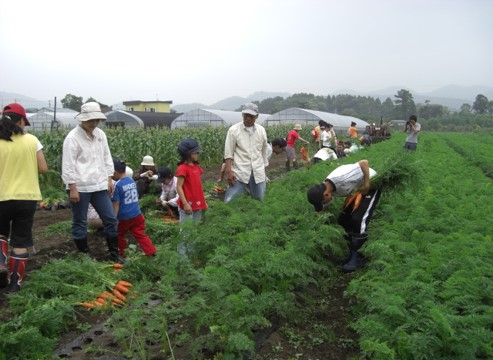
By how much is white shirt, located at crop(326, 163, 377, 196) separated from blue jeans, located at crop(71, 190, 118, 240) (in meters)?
2.68

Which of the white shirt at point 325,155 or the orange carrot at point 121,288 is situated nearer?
the orange carrot at point 121,288

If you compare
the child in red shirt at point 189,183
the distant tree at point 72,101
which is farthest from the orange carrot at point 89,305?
the distant tree at point 72,101

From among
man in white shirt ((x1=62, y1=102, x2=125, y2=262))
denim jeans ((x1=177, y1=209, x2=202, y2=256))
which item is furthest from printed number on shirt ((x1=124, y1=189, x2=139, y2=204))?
denim jeans ((x1=177, y1=209, x2=202, y2=256))

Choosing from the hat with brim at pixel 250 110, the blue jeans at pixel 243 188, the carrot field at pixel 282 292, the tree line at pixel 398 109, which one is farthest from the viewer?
the tree line at pixel 398 109

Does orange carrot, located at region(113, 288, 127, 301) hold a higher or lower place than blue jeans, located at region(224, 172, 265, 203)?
lower

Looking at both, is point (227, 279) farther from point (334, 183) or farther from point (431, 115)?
point (431, 115)

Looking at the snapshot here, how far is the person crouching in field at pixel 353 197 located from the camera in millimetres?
5426

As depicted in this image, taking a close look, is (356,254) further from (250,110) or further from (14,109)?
(14,109)

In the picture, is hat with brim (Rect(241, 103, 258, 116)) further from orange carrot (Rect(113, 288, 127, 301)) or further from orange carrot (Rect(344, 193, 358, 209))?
orange carrot (Rect(113, 288, 127, 301))

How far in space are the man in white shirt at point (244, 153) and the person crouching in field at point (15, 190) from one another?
2863 millimetres

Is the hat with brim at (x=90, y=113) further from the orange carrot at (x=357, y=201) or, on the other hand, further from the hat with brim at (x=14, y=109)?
the orange carrot at (x=357, y=201)

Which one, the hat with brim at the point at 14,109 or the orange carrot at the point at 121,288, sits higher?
the hat with brim at the point at 14,109

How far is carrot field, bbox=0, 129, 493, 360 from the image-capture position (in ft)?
11.0

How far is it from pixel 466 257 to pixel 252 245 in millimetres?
2011
